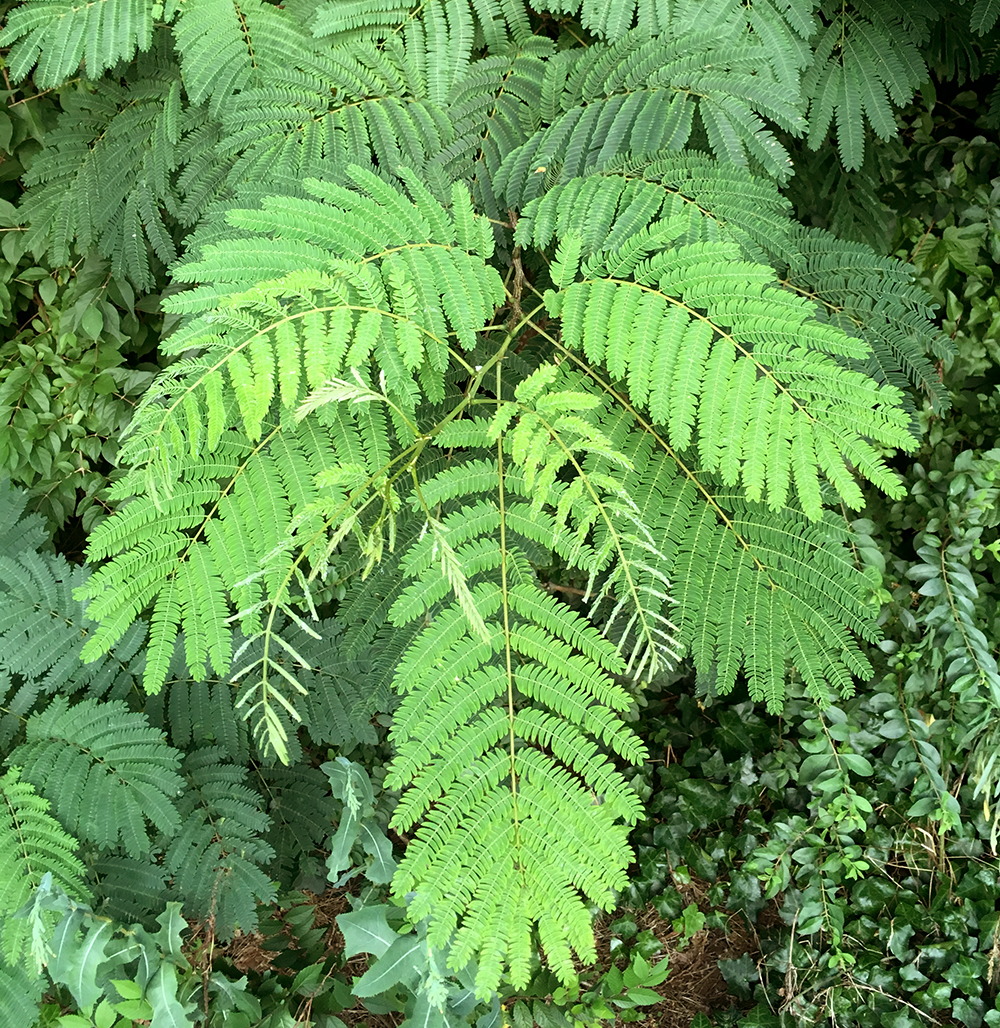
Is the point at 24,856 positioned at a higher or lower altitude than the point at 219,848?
higher

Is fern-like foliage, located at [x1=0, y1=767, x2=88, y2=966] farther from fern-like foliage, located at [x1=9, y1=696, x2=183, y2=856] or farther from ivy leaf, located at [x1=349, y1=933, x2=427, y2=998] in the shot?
ivy leaf, located at [x1=349, y1=933, x2=427, y2=998]

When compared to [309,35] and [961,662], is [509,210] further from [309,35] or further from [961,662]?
[961,662]

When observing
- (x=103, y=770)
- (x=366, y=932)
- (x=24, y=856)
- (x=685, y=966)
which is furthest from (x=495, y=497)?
(x=685, y=966)

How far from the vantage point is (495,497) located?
1.67 metres

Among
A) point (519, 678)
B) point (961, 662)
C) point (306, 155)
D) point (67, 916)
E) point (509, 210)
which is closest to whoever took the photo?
point (519, 678)

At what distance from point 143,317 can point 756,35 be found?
88.0 inches

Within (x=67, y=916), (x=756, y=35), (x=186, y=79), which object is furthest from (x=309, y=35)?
(x=67, y=916)

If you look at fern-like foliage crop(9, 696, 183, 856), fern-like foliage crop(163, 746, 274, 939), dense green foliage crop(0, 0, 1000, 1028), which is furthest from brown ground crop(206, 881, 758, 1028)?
fern-like foliage crop(9, 696, 183, 856)

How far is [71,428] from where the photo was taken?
2.83 meters

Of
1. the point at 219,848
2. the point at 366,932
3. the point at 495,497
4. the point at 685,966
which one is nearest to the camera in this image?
the point at 495,497

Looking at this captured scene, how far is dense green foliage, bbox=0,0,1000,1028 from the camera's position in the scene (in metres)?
Answer: 1.46

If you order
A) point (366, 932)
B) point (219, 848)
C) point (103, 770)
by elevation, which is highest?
point (103, 770)

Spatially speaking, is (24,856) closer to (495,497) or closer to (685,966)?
(495,497)

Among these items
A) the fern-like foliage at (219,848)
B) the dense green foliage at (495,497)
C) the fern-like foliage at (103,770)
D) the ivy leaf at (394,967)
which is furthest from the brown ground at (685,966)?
the fern-like foliage at (103,770)
